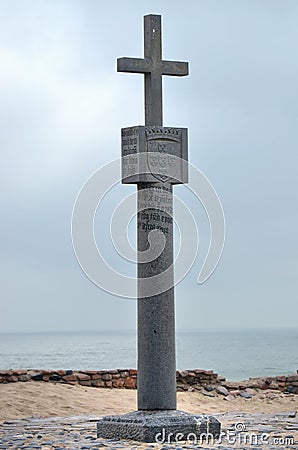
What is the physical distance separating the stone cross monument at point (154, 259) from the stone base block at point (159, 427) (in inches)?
0.4

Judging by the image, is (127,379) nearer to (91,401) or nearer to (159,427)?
(91,401)

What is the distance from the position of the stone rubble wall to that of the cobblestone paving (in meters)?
3.03

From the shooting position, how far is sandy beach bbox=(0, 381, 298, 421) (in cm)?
1591

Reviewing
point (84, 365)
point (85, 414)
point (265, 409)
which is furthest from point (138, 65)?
point (84, 365)

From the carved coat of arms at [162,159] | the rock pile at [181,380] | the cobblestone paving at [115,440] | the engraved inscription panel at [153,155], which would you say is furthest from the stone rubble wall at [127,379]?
the carved coat of arms at [162,159]

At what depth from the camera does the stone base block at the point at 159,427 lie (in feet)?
38.9

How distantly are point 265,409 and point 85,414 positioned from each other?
303 cm

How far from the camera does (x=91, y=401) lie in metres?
16.7

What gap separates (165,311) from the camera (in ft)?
40.7

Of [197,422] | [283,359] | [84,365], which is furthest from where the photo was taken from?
[283,359]

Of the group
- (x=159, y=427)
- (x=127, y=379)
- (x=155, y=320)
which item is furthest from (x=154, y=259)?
(x=127, y=379)

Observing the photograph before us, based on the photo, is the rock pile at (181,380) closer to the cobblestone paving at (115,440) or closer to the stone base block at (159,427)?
the cobblestone paving at (115,440)

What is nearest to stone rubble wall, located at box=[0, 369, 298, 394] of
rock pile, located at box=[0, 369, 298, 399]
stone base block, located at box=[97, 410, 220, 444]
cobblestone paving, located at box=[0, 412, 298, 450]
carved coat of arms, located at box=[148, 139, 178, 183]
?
rock pile, located at box=[0, 369, 298, 399]

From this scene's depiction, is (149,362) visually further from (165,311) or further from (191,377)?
(191,377)
